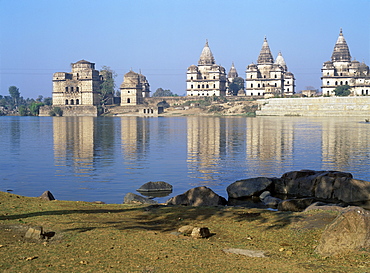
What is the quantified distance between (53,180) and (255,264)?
12601 millimetres

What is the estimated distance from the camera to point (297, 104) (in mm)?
82688

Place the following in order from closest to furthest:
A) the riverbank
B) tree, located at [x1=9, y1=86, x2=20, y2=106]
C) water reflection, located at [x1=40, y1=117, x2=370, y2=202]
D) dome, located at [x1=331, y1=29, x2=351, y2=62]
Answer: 1. the riverbank
2. water reflection, located at [x1=40, y1=117, x2=370, y2=202]
3. dome, located at [x1=331, y1=29, x2=351, y2=62]
4. tree, located at [x1=9, y1=86, x2=20, y2=106]

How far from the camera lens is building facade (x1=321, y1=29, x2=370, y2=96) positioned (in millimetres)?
114062

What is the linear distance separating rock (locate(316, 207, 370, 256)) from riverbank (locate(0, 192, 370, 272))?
130 mm

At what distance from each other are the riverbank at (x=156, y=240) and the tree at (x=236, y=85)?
13204 centimetres

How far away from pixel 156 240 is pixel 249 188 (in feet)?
24.2

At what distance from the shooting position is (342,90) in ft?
358

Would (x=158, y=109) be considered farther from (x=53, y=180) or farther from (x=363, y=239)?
(x=363, y=239)

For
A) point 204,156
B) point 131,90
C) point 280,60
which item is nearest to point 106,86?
point 131,90

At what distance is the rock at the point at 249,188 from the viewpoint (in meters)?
14.9

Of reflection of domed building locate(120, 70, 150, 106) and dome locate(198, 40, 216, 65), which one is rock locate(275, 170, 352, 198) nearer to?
reflection of domed building locate(120, 70, 150, 106)

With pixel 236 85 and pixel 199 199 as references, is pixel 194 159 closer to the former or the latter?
pixel 199 199

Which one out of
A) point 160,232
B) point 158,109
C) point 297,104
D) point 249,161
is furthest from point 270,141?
point 158,109

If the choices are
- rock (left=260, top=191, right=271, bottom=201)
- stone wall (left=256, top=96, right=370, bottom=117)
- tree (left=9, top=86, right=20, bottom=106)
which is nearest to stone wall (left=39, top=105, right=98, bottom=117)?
stone wall (left=256, top=96, right=370, bottom=117)
